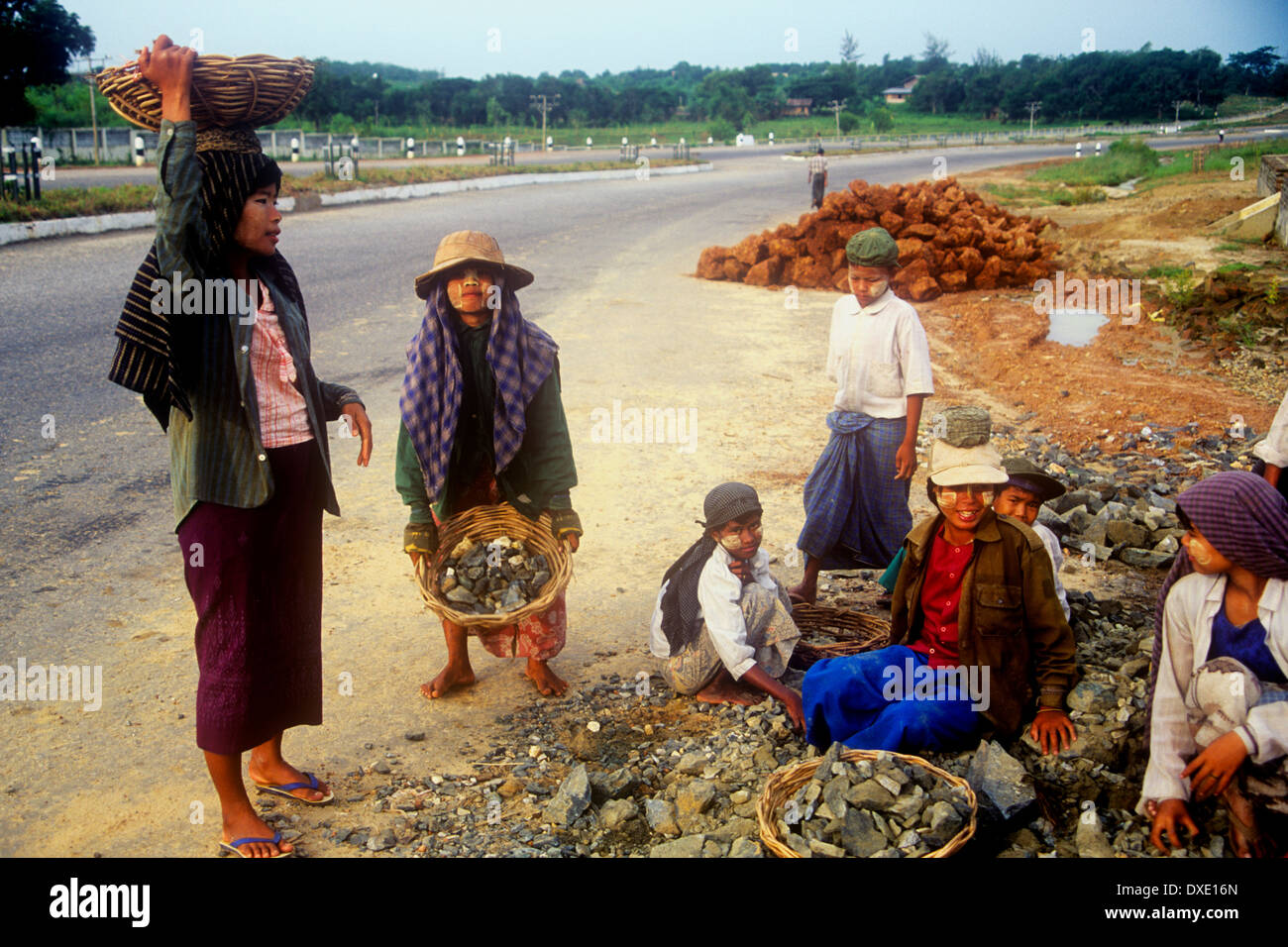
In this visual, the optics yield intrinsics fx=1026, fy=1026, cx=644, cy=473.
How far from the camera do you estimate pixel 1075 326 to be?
12.2 m

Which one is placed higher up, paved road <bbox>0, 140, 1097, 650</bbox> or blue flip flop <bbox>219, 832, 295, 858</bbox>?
paved road <bbox>0, 140, 1097, 650</bbox>

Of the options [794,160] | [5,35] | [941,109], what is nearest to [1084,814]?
[5,35]

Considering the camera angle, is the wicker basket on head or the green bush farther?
the green bush

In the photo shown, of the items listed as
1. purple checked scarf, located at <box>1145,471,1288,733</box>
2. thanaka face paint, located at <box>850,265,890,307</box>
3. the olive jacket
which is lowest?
the olive jacket

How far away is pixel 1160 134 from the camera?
6012 centimetres

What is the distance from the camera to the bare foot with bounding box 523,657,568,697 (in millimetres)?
4164

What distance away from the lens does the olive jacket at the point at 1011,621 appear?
342 centimetres
